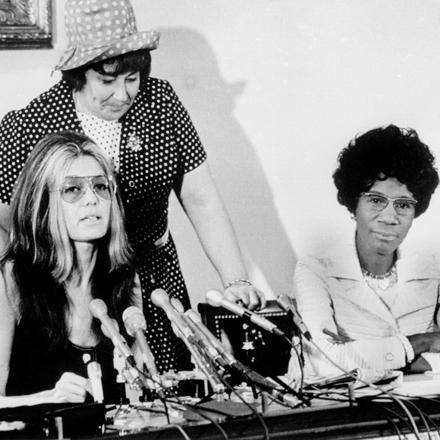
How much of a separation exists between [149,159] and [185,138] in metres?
0.17

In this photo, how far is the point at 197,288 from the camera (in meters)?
3.06

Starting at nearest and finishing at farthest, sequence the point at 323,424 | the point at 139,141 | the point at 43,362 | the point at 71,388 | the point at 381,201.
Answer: the point at 323,424 → the point at 71,388 → the point at 43,362 → the point at 139,141 → the point at 381,201

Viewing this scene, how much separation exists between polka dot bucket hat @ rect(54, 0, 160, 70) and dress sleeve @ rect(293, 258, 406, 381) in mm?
1137

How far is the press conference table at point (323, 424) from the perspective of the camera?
207 cm

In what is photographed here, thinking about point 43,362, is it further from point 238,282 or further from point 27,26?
point 27,26

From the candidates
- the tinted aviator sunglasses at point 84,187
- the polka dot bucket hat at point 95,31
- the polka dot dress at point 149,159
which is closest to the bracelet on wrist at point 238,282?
the polka dot dress at point 149,159

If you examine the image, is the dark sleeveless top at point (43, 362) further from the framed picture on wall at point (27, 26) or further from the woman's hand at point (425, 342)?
Result: the woman's hand at point (425, 342)

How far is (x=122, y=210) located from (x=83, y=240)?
0.19 metres

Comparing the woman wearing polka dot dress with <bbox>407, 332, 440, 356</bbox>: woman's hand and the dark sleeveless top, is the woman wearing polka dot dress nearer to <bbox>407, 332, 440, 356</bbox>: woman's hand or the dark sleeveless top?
the dark sleeveless top

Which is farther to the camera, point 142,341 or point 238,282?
point 238,282

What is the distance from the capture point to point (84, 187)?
9.37 feet

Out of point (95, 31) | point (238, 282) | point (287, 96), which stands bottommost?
point (238, 282)

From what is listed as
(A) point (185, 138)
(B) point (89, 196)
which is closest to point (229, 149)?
(A) point (185, 138)

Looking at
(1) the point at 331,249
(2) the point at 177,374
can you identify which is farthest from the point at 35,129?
(1) the point at 331,249
